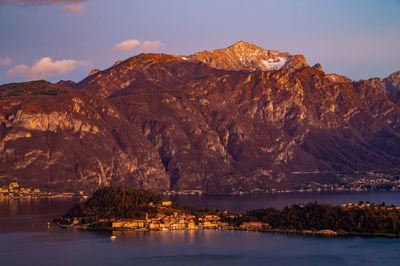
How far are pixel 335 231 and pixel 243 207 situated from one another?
183ft

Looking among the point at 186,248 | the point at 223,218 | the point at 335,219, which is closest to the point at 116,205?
A: the point at 223,218

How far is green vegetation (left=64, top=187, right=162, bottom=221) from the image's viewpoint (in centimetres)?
15162

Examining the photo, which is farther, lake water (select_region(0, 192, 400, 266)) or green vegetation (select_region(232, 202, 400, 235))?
green vegetation (select_region(232, 202, 400, 235))

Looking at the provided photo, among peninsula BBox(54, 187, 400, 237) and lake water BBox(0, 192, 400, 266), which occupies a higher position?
peninsula BBox(54, 187, 400, 237)

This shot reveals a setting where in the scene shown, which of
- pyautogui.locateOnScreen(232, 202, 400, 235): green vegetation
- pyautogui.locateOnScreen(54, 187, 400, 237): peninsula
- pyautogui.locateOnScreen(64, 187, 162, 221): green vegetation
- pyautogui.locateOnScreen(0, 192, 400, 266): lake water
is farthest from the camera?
Result: pyautogui.locateOnScreen(64, 187, 162, 221): green vegetation

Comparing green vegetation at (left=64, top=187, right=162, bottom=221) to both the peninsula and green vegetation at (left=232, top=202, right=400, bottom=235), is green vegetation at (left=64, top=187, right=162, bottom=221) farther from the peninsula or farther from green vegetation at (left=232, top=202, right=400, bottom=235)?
green vegetation at (left=232, top=202, right=400, bottom=235)

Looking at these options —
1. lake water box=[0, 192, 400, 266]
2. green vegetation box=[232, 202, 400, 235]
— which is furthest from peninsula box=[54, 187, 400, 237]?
lake water box=[0, 192, 400, 266]

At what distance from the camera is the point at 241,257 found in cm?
11781

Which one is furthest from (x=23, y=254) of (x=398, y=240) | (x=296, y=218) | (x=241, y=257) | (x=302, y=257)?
(x=398, y=240)

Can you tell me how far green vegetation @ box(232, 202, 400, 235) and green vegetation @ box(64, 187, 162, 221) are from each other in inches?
737

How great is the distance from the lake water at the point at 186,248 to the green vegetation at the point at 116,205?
10.4 m

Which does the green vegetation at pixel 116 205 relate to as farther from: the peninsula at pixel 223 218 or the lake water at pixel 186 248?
the lake water at pixel 186 248

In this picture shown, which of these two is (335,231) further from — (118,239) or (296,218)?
(118,239)

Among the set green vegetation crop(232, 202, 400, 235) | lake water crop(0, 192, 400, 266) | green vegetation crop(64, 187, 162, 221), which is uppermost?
green vegetation crop(64, 187, 162, 221)
